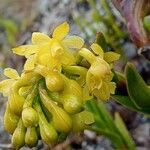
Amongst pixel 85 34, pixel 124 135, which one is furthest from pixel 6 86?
pixel 85 34

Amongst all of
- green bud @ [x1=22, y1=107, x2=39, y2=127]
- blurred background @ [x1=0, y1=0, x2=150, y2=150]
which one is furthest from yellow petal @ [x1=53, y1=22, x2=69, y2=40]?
blurred background @ [x1=0, y1=0, x2=150, y2=150]

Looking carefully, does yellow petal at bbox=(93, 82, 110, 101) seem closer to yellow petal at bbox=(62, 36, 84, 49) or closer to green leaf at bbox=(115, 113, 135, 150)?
yellow petal at bbox=(62, 36, 84, 49)

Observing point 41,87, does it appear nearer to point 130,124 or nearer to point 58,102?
point 58,102

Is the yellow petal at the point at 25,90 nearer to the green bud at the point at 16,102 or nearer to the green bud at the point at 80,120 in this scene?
the green bud at the point at 16,102

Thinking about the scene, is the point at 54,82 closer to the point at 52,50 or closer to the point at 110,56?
the point at 52,50

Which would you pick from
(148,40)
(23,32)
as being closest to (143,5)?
(148,40)
